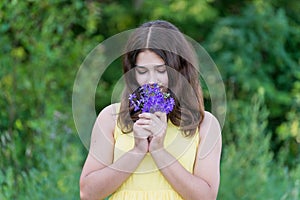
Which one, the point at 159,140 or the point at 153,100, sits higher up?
the point at 153,100

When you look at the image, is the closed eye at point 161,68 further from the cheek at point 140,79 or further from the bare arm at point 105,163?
the bare arm at point 105,163

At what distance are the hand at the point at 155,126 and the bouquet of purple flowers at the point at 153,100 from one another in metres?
0.02

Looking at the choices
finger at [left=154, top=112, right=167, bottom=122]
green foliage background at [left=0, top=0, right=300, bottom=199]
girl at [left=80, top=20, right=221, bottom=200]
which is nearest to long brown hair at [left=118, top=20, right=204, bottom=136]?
girl at [left=80, top=20, right=221, bottom=200]

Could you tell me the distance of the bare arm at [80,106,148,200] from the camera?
2.27 meters

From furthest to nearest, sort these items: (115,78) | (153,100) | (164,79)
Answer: (115,78) < (164,79) < (153,100)

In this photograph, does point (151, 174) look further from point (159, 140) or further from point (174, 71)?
point (174, 71)

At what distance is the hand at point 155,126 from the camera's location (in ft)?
7.14

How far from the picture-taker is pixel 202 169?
232 cm

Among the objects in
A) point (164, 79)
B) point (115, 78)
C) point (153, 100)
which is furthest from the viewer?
point (115, 78)

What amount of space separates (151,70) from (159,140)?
21 centimetres

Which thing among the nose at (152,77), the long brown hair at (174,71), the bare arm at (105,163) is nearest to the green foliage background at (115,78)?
the bare arm at (105,163)

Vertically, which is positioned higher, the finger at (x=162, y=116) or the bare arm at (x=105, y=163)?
the finger at (x=162, y=116)

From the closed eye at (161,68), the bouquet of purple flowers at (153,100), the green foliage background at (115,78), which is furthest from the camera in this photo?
the green foliage background at (115,78)

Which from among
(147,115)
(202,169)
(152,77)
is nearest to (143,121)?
(147,115)
